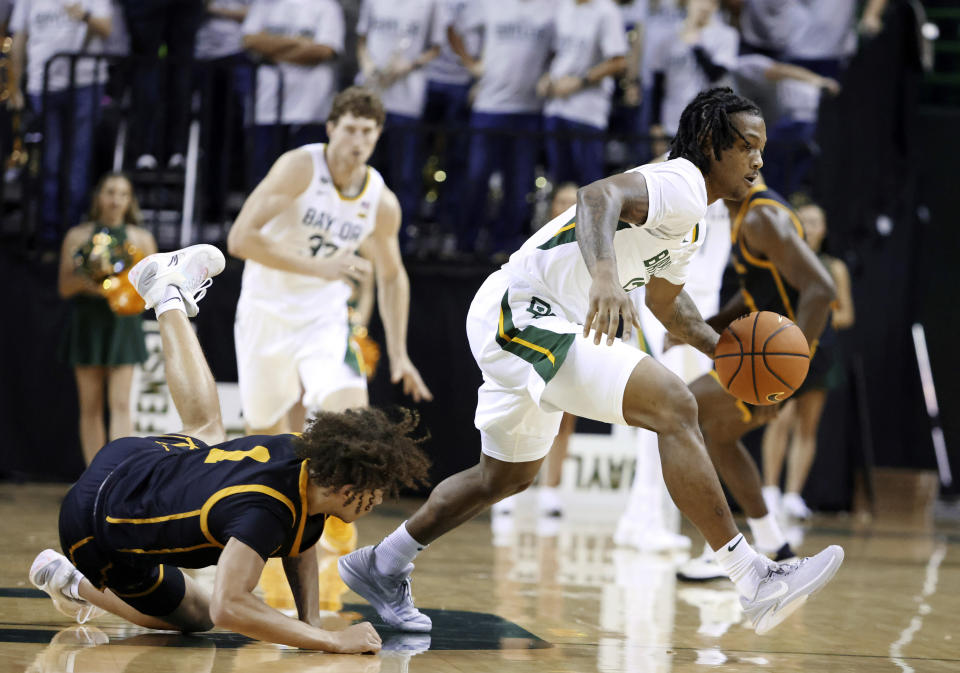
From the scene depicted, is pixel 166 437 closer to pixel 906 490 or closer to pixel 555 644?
pixel 555 644

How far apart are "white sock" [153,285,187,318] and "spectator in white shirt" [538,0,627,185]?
5.07 meters

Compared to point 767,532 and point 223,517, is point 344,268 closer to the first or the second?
point 767,532

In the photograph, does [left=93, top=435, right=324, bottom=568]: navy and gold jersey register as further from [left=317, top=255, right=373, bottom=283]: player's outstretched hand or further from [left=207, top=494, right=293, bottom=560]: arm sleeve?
[left=317, top=255, right=373, bottom=283]: player's outstretched hand

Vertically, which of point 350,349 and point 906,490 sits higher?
point 350,349

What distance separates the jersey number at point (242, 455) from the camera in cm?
332

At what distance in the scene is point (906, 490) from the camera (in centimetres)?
1042

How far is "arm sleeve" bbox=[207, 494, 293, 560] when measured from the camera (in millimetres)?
3102

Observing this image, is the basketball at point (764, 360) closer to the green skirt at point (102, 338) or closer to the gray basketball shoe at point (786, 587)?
the gray basketball shoe at point (786, 587)

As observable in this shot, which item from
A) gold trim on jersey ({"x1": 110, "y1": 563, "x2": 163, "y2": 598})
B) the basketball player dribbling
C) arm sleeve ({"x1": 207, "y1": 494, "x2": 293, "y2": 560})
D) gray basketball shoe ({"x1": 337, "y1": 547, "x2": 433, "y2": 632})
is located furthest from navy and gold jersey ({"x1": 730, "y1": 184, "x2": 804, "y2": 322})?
gold trim on jersey ({"x1": 110, "y1": 563, "x2": 163, "y2": 598})

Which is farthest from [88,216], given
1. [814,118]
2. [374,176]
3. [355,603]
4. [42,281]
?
[814,118]

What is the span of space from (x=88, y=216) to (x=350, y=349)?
3.25 metres

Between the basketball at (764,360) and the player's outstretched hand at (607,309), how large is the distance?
81 centimetres

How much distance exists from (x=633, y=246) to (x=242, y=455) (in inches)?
55.7

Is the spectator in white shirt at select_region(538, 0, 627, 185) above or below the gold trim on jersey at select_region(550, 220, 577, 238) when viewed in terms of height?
above
